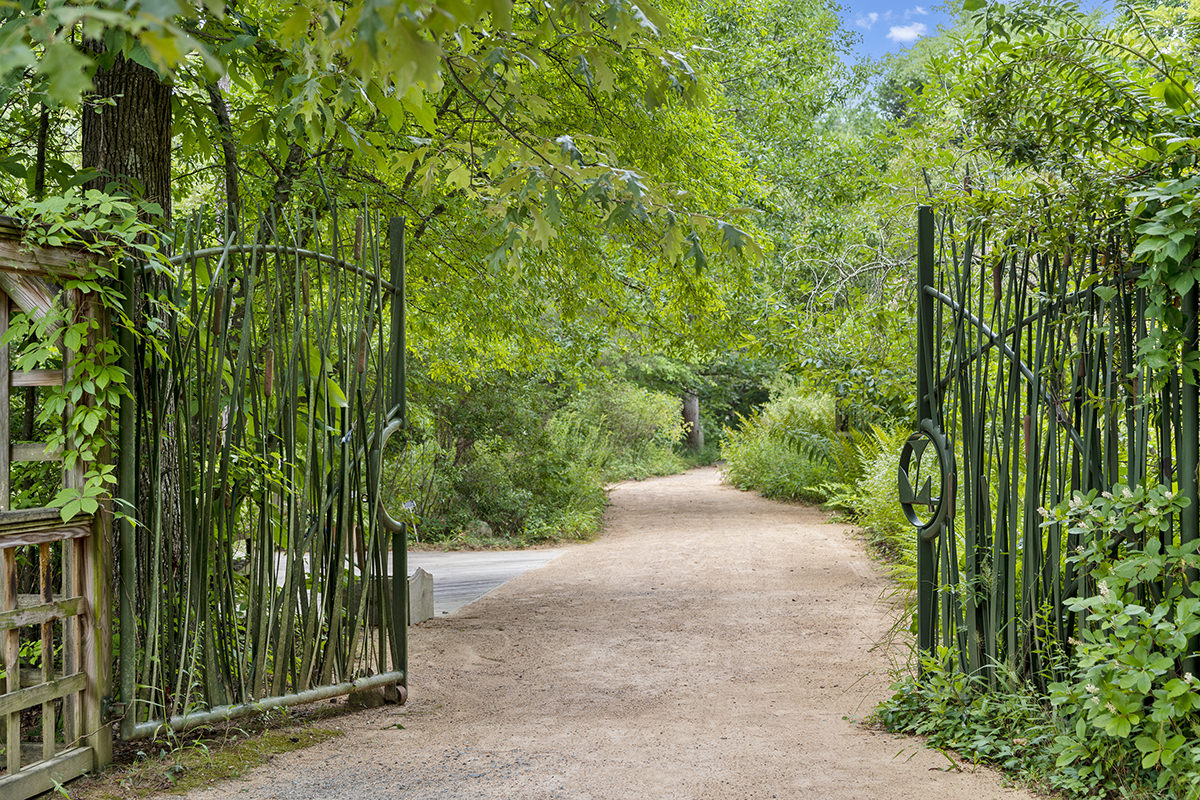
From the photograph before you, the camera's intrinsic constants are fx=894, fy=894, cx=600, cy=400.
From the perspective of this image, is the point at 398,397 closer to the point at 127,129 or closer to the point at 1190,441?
the point at 127,129

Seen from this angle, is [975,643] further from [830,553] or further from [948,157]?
[830,553]

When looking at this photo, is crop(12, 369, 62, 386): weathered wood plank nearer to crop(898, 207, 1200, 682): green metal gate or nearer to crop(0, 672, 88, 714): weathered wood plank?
crop(0, 672, 88, 714): weathered wood plank

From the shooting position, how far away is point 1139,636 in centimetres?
278

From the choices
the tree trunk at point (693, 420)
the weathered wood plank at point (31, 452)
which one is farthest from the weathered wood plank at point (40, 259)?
the tree trunk at point (693, 420)

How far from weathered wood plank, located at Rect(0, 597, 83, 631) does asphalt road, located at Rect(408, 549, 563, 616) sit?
436 centimetres

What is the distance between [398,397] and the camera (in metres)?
4.54

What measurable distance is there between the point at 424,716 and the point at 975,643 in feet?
8.38

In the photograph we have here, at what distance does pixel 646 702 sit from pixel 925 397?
2.08m

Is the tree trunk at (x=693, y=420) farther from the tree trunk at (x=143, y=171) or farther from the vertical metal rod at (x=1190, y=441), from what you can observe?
the vertical metal rod at (x=1190, y=441)

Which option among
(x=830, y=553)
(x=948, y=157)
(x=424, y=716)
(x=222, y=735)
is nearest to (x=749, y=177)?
(x=948, y=157)

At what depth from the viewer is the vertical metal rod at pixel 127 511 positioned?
3.16 metres

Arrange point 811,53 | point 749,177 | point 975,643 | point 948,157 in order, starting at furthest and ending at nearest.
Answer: point 811,53 → point 749,177 → point 948,157 → point 975,643

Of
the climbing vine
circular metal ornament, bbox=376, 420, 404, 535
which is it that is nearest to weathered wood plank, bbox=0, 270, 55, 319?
the climbing vine

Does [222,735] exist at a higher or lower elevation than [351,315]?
lower
